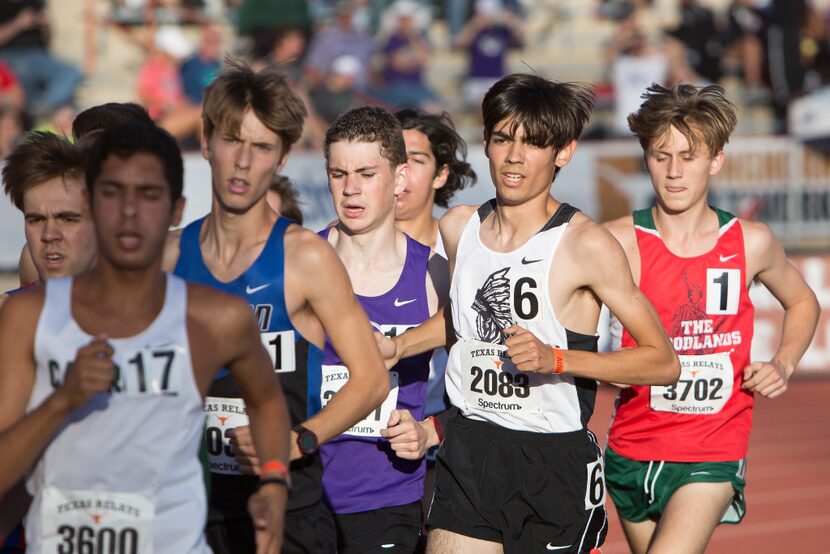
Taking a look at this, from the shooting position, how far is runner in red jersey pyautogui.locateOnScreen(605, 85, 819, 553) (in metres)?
4.76

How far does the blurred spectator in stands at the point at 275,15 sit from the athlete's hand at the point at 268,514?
1103cm

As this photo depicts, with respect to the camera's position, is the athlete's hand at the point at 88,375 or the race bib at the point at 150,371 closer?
the athlete's hand at the point at 88,375

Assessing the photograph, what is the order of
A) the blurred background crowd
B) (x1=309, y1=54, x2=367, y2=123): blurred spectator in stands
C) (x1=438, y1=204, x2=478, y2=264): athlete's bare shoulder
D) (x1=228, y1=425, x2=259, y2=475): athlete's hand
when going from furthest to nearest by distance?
1. the blurred background crowd
2. (x1=309, y1=54, x2=367, y2=123): blurred spectator in stands
3. (x1=438, y1=204, x2=478, y2=264): athlete's bare shoulder
4. (x1=228, y1=425, x2=259, y2=475): athlete's hand

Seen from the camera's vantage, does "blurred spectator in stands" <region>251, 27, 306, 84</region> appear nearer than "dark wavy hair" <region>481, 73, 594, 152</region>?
No

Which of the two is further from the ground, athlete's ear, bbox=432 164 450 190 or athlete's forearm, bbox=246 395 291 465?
athlete's ear, bbox=432 164 450 190

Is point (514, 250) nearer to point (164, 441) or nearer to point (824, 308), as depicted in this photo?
point (164, 441)

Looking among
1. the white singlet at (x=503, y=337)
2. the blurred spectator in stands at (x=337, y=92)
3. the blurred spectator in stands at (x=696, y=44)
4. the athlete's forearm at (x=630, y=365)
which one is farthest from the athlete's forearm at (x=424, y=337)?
the blurred spectator in stands at (x=696, y=44)

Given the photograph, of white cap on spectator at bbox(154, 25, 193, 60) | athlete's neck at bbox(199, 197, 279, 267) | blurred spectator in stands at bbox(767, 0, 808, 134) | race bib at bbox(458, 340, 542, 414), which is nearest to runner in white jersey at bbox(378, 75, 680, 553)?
race bib at bbox(458, 340, 542, 414)

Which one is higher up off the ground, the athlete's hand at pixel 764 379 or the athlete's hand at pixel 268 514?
the athlete's hand at pixel 764 379

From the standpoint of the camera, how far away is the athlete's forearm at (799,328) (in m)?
5.01

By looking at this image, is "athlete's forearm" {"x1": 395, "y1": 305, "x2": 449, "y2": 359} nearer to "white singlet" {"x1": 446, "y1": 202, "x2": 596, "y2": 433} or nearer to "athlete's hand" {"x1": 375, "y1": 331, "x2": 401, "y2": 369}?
"athlete's hand" {"x1": 375, "y1": 331, "x2": 401, "y2": 369}

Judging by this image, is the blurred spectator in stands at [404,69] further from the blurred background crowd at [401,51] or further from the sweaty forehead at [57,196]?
the sweaty forehead at [57,196]

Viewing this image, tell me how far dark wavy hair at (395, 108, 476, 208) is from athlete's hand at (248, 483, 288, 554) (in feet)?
9.25

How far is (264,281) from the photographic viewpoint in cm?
368
